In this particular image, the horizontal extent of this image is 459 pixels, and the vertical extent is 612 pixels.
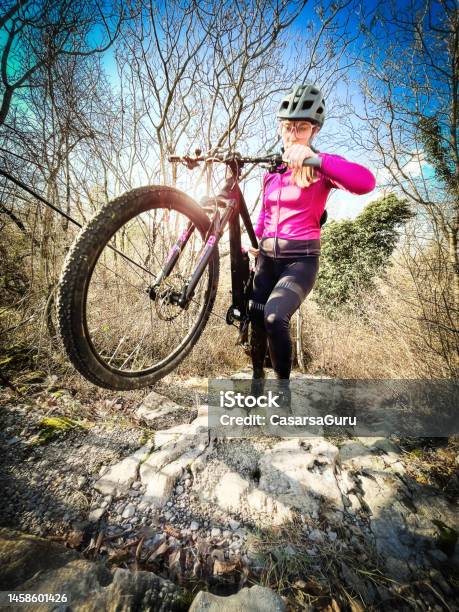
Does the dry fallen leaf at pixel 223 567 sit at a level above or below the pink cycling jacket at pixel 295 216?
below

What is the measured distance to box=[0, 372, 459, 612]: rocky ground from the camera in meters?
1.21

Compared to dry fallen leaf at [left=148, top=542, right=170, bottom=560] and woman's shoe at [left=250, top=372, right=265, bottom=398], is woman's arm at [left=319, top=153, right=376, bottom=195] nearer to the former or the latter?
woman's shoe at [left=250, top=372, right=265, bottom=398]

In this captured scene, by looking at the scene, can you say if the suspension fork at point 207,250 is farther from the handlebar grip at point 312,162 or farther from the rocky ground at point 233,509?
the rocky ground at point 233,509

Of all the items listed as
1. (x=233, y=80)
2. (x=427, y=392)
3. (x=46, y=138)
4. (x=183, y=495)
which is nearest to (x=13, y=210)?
(x=46, y=138)

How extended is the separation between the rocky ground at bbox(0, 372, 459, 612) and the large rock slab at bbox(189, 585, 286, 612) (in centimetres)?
2

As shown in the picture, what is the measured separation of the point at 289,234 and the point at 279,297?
591mm

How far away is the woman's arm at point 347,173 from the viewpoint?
155 cm

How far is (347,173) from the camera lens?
1589 millimetres

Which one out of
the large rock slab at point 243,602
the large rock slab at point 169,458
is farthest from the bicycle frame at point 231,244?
the large rock slab at point 243,602

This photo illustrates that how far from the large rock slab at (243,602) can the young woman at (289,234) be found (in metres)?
1.27

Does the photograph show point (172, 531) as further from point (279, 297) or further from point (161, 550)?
point (279, 297)

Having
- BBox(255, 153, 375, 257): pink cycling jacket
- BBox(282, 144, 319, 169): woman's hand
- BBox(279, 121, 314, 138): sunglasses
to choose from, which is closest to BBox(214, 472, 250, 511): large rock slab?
BBox(255, 153, 375, 257): pink cycling jacket

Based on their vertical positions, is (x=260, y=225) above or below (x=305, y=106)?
below

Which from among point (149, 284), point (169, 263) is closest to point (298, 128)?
point (169, 263)
